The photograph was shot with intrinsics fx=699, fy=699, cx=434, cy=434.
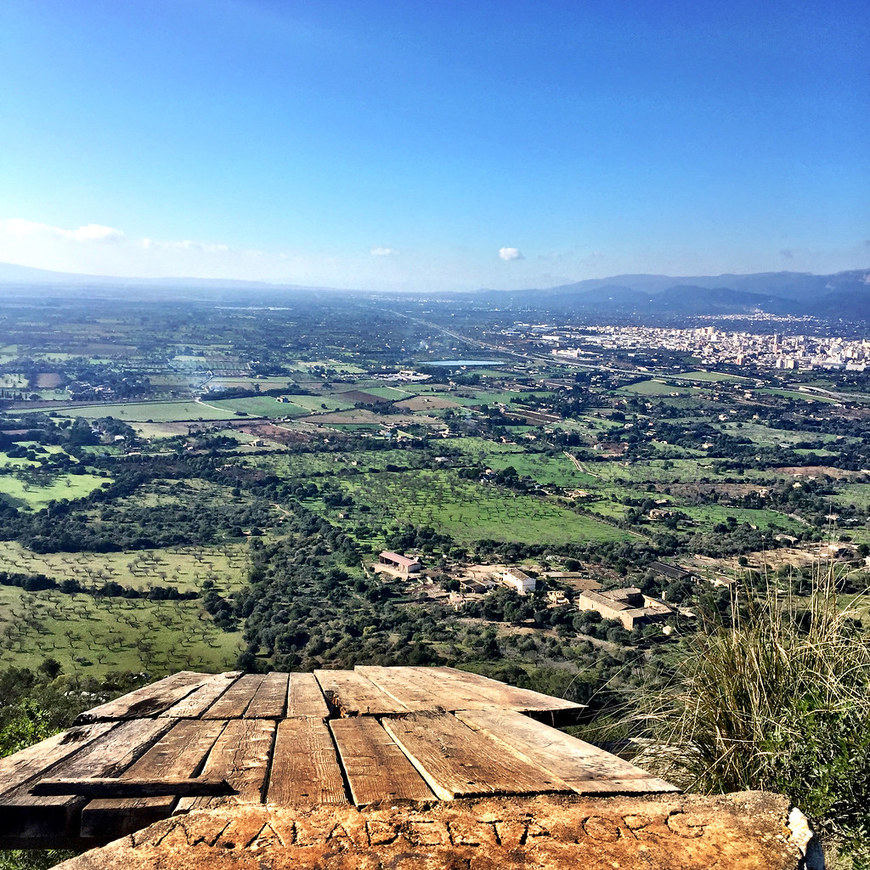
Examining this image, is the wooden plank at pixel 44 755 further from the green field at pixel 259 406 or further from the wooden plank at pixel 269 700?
the green field at pixel 259 406

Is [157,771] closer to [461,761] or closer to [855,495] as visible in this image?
[461,761]

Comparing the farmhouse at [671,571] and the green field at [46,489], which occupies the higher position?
the green field at [46,489]

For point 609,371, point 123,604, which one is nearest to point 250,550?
point 123,604

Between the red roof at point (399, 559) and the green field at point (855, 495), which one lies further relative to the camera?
the green field at point (855, 495)

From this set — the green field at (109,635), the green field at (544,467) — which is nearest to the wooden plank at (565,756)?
the green field at (109,635)

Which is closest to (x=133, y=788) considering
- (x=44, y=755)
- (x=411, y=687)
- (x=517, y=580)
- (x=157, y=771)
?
(x=157, y=771)

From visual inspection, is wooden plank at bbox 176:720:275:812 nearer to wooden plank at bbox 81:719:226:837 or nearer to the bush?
wooden plank at bbox 81:719:226:837

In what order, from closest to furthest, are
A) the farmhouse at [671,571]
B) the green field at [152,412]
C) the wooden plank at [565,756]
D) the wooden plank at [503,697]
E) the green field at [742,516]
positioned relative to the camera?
the wooden plank at [565,756] → the wooden plank at [503,697] → the farmhouse at [671,571] → the green field at [742,516] → the green field at [152,412]
